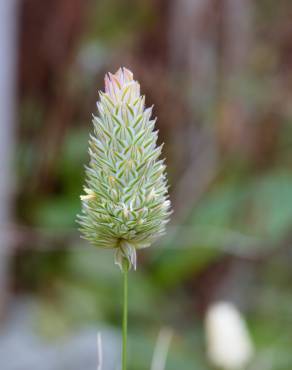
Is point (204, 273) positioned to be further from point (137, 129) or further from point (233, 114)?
point (137, 129)

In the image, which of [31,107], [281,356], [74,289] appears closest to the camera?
[281,356]

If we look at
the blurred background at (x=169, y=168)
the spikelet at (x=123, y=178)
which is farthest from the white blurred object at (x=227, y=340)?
the blurred background at (x=169, y=168)

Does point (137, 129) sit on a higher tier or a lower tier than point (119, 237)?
higher

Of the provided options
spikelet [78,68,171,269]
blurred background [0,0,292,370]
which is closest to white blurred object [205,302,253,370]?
spikelet [78,68,171,269]

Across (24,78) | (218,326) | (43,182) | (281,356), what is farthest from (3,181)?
(218,326)

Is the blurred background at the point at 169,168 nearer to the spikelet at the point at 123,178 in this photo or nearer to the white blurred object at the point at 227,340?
the white blurred object at the point at 227,340

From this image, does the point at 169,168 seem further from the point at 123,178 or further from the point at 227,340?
the point at 123,178
